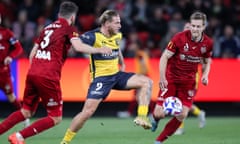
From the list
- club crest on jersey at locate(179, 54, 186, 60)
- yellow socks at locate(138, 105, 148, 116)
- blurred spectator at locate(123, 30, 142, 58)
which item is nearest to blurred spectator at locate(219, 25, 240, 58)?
blurred spectator at locate(123, 30, 142, 58)

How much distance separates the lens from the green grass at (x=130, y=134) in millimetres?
11969

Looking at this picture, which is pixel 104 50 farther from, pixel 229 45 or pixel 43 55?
pixel 229 45

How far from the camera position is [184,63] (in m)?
11.3

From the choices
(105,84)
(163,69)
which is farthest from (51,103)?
(163,69)

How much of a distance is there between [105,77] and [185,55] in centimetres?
157

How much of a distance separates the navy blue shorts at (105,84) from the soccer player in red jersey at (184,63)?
2.80 ft

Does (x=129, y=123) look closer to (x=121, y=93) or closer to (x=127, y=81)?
(x=121, y=93)

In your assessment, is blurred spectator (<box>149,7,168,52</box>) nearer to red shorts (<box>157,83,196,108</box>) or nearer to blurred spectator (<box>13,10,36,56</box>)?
blurred spectator (<box>13,10,36,56</box>)

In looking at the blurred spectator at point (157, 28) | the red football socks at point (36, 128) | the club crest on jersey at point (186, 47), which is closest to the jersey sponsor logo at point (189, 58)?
the club crest on jersey at point (186, 47)

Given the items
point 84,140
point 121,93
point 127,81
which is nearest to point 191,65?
point 127,81

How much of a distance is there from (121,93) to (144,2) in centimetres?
406

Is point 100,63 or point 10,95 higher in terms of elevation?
point 100,63

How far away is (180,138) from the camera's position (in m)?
12.6

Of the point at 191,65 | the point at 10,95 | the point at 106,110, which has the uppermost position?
the point at 191,65
